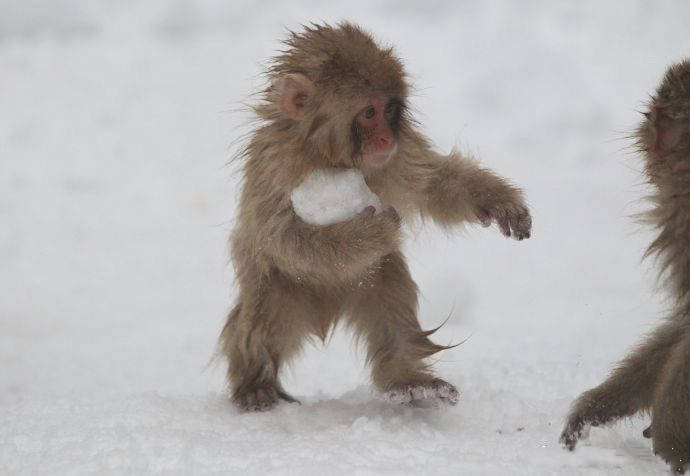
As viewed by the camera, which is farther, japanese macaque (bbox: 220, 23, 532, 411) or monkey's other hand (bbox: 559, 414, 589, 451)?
japanese macaque (bbox: 220, 23, 532, 411)

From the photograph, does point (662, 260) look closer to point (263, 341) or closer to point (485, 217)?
point (485, 217)

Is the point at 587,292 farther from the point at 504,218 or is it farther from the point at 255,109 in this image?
the point at 255,109

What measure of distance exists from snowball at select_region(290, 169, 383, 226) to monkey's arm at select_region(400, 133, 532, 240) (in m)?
0.32

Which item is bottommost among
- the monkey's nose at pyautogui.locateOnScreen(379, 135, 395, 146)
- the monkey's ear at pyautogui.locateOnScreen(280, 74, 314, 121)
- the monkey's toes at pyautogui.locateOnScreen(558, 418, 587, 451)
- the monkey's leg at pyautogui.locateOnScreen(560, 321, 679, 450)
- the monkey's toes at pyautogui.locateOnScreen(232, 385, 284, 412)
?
the monkey's toes at pyautogui.locateOnScreen(232, 385, 284, 412)

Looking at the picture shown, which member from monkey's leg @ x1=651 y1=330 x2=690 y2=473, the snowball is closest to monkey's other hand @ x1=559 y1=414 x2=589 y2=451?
monkey's leg @ x1=651 y1=330 x2=690 y2=473

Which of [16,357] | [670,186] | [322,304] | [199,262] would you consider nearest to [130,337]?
[16,357]

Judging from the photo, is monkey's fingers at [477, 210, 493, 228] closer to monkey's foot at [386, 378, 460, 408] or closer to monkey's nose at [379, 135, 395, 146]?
monkey's nose at [379, 135, 395, 146]

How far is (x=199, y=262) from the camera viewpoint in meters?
7.62

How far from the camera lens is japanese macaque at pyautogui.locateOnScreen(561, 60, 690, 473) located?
11.5ft

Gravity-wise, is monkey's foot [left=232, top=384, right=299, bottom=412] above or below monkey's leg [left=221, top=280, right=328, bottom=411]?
below

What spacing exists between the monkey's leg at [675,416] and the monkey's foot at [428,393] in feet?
3.01

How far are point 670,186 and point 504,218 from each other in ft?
2.55

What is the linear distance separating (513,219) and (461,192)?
28cm

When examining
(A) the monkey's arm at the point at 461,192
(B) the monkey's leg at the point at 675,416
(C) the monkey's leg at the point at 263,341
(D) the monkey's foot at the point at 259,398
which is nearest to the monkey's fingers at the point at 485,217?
(A) the monkey's arm at the point at 461,192
